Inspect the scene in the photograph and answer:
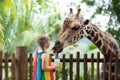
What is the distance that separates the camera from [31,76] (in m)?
8.29

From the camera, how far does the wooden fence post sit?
7.97 m

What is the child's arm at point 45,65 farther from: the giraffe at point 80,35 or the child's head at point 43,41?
the giraffe at point 80,35

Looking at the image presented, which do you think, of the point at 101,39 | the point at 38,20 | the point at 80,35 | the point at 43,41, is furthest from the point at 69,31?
the point at 38,20

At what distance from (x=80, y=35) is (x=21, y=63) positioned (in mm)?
1218

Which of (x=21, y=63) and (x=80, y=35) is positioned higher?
(x=80, y=35)

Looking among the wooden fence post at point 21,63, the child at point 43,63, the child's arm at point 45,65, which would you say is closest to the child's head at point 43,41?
the child at point 43,63

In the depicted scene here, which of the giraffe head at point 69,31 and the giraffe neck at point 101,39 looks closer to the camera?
the giraffe head at point 69,31

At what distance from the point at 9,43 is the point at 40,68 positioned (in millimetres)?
13748

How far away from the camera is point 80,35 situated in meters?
7.66

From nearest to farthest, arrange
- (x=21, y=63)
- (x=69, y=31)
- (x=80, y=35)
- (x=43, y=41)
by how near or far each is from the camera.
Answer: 1. (x=43, y=41)
2. (x=69, y=31)
3. (x=80, y=35)
4. (x=21, y=63)

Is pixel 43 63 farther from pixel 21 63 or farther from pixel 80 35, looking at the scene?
pixel 21 63

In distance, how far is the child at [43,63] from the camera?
6.66 m

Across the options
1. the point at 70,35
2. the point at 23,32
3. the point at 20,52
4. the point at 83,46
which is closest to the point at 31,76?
the point at 20,52

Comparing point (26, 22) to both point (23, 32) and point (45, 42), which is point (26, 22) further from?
point (45, 42)
